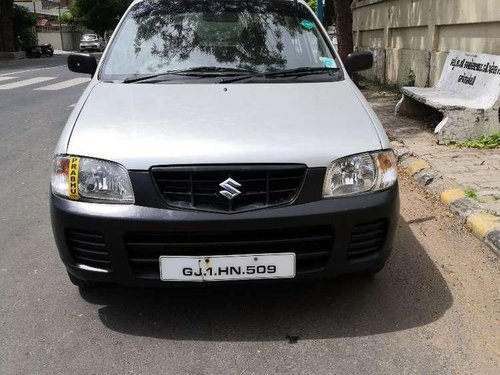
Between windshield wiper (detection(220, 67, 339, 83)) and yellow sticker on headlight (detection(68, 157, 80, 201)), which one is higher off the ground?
windshield wiper (detection(220, 67, 339, 83))

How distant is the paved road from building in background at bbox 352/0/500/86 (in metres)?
4.97

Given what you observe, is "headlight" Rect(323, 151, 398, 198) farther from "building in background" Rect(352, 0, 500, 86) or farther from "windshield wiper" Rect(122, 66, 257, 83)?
"building in background" Rect(352, 0, 500, 86)

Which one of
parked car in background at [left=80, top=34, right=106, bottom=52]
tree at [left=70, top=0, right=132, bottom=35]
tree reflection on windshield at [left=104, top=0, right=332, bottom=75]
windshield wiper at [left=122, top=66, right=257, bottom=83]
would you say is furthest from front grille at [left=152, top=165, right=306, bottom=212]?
tree at [left=70, top=0, right=132, bottom=35]

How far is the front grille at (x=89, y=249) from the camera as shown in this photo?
2.77 metres

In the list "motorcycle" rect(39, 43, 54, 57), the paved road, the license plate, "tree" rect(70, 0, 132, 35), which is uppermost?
"tree" rect(70, 0, 132, 35)

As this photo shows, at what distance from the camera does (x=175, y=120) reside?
2996 mm

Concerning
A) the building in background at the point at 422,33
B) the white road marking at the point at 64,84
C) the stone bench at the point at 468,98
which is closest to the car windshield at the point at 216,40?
the stone bench at the point at 468,98

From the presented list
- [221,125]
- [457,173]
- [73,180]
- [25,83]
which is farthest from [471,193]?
[25,83]

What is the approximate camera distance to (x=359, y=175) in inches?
113

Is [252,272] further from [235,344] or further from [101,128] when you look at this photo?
[101,128]

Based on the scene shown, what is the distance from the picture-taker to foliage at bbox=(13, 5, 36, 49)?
42.1 meters

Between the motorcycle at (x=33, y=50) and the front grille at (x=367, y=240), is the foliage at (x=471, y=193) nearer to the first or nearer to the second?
the front grille at (x=367, y=240)

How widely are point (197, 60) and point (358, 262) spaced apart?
1828 millimetres

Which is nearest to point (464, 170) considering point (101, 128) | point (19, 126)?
point (101, 128)
